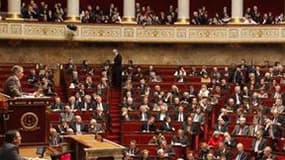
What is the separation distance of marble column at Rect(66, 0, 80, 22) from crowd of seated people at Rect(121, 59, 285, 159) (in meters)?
3.10

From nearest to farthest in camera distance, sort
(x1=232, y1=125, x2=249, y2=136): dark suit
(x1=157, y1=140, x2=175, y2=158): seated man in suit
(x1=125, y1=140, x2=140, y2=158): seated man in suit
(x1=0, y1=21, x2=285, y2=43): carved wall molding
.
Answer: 1. (x1=157, y1=140, x2=175, y2=158): seated man in suit
2. (x1=125, y1=140, x2=140, y2=158): seated man in suit
3. (x1=232, y1=125, x2=249, y2=136): dark suit
4. (x1=0, y1=21, x2=285, y2=43): carved wall molding

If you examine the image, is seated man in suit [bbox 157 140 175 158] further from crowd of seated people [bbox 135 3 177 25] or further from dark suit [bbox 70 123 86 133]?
crowd of seated people [bbox 135 3 177 25]

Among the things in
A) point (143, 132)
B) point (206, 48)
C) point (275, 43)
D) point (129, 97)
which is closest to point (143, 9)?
point (206, 48)

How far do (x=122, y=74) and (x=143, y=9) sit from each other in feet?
17.8

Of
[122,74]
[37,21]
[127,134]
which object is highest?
[37,21]

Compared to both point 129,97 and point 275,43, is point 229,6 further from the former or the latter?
point 129,97

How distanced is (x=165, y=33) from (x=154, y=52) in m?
1.02

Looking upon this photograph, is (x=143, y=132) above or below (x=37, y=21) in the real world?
below

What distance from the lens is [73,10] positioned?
2658cm

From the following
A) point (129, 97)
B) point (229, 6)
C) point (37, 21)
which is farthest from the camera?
point (229, 6)

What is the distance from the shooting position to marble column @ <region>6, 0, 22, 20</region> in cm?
2569

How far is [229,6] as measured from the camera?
29.3 metres

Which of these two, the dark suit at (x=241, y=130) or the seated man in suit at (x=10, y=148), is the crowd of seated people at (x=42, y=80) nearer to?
the dark suit at (x=241, y=130)

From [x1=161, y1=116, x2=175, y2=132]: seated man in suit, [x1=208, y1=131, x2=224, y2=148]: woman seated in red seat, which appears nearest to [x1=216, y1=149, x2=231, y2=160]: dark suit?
[x1=208, y1=131, x2=224, y2=148]: woman seated in red seat
